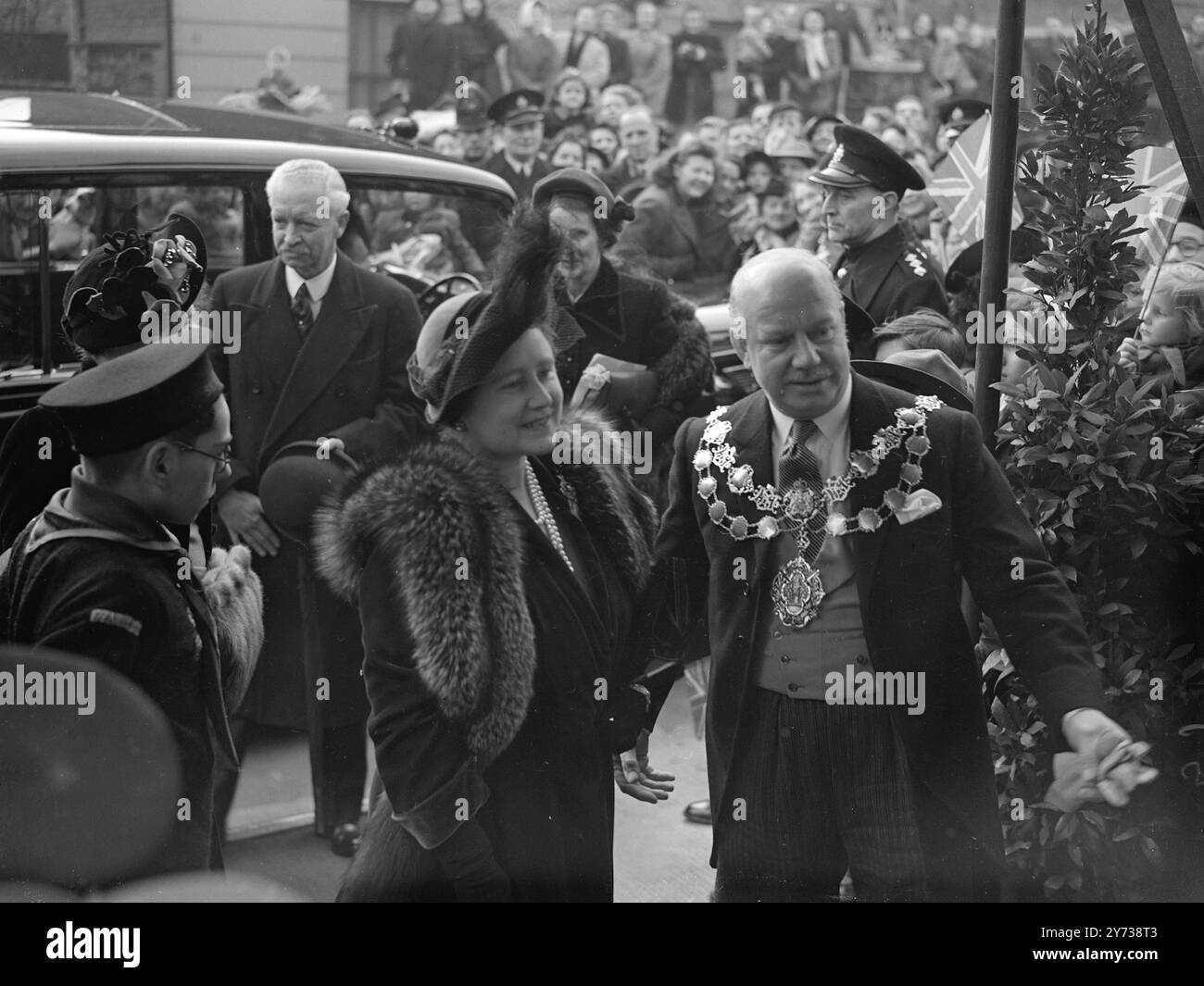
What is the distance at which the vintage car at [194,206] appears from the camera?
3883mm

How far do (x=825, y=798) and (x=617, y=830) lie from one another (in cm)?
133

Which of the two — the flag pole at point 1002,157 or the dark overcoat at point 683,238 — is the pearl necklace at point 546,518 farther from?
the dark overcoat at point 683,238

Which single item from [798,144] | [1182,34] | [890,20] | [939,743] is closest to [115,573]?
[939,743]

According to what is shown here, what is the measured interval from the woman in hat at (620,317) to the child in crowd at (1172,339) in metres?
1.36

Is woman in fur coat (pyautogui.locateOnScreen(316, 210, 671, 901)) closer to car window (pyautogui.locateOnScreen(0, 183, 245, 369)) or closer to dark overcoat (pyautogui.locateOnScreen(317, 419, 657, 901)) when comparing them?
dark overcoat (pyautogui.locateOnScreen(317, 419, 657, 901))

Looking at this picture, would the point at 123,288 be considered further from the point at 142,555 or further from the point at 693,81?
the point at 693,81

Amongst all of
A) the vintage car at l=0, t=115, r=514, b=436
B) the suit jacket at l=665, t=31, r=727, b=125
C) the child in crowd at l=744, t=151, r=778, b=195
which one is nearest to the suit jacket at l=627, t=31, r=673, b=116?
the suit jacket at l=665, t=31, r=727, b=125

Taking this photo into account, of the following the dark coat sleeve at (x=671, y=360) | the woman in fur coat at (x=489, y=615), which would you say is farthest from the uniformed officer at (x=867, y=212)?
the woman in fur coat at (x=489, y=615)

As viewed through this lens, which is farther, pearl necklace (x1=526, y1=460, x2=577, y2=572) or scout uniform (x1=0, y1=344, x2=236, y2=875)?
pearl necklace (x1=526, y1=460, x2=577, y2=572)

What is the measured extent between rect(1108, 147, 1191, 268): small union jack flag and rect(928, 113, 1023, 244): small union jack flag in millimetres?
423

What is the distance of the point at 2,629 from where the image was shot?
3047 mm

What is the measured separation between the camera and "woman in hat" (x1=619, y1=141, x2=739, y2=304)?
6.55m

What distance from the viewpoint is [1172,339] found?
3.94 meters
